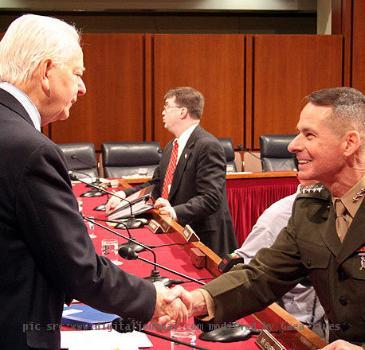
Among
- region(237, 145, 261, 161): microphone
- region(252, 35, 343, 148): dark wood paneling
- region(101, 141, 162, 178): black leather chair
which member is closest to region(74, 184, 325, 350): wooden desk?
region(101, 141, 162, 178): black leather chair

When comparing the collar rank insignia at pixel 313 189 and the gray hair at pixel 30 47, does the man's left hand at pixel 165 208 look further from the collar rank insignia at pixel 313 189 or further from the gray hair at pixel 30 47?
the gray hair at pixel 30 47

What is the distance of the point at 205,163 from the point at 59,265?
9.46 feet

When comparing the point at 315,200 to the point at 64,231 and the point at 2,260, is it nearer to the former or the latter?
the point at 64,231

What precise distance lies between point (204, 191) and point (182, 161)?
335mm

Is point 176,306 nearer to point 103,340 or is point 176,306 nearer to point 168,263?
point 103,340

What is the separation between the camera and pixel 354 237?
2025 mm

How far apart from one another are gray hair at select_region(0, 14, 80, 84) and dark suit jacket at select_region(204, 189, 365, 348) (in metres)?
0.99

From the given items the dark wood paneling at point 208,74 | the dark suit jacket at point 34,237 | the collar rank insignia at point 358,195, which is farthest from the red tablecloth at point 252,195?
the dark suit jacket at point 34,237

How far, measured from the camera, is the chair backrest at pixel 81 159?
743 centimetres

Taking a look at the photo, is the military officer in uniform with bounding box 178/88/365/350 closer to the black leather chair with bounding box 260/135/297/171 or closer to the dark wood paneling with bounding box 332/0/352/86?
the black leather chair with bounding box 260/135/297/171

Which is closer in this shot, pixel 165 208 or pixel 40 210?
pixel 40 210

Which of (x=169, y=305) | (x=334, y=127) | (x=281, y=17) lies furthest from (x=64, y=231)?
(x=281, y=17)

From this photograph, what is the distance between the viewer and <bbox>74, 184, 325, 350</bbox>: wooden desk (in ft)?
6.56

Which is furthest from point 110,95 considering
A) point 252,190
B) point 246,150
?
point 252,190
